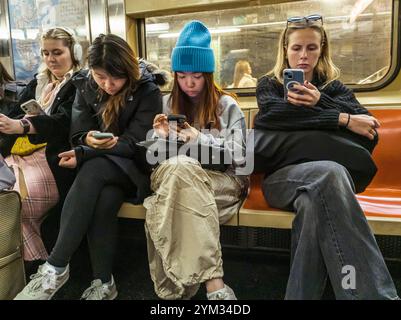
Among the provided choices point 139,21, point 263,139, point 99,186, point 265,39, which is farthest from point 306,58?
point 139,21

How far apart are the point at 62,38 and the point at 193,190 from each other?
1.37 meters

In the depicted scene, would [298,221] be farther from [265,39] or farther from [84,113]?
[265,39]

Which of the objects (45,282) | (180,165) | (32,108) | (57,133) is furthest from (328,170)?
(32,108)

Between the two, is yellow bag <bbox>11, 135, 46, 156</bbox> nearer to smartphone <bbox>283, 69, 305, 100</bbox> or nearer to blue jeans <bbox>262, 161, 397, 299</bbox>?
smartphone <bbox>283, 69, 305, 100</bbox>

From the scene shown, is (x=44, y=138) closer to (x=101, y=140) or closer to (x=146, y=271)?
(x=101, y=140)

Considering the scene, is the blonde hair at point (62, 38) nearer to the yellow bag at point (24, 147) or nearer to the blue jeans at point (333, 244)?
the yellow bag at point (24, 147)

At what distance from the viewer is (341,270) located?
1.45 metres

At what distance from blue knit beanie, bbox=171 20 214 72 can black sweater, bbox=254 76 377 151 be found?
0.33 meters

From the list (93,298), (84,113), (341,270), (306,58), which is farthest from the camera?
(84,113)

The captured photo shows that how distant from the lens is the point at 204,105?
2012mm

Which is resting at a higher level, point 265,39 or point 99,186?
point 265,39
